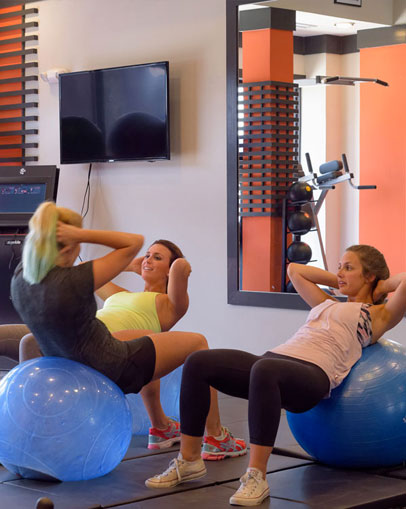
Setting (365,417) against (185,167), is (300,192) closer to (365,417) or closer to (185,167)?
(185,167)

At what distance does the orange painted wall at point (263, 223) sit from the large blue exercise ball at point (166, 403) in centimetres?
166

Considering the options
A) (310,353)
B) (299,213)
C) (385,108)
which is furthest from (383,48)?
(310,353)

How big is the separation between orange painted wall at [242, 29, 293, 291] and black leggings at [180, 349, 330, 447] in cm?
224

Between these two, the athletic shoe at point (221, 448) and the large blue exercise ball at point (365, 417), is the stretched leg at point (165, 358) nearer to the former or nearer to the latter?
the athletic shoe at point (221, 448)

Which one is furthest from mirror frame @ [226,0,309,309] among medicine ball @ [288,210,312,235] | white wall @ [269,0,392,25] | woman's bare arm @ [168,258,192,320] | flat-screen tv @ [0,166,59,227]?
woman's bare arm @ [168,258,192,320]

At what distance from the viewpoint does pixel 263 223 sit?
5.36m

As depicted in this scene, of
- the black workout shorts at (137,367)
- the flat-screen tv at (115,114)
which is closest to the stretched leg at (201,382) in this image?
the black workout shorts at (137,367)

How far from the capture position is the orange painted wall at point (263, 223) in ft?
16.8

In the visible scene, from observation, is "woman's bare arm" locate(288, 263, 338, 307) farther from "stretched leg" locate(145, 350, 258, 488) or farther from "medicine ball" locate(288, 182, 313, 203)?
"medicine ball" locate(288, 182, 313, 203)

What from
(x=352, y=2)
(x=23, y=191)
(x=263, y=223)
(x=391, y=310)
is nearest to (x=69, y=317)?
(x=391, y=310)

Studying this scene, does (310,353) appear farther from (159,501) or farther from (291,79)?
(291,79)

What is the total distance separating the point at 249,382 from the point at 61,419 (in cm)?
67

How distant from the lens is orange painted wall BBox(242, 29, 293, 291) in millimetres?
5117

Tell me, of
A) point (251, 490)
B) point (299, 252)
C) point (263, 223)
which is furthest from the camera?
point (263, 223)
